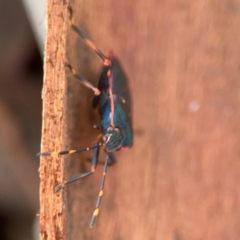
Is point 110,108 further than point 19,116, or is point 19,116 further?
point 19,116

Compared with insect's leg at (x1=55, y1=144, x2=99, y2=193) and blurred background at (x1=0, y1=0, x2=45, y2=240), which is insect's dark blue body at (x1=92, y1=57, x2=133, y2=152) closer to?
insect's leg at (x1=55, y1=144, x2=99, y2=193)

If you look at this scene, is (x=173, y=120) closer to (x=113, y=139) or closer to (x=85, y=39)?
(x=113, y=139)

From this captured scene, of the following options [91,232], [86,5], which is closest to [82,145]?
[91,232]

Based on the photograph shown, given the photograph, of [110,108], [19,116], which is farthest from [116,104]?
[19,116]

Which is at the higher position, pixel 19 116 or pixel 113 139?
pixel 19 116

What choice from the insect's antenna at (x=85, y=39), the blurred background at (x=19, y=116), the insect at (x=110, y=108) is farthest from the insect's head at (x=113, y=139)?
the blurred background at (x=19, y=116)

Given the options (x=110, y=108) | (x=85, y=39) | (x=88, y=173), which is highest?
(x=85, y=39)

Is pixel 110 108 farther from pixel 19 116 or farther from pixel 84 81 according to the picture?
pixel 19 116

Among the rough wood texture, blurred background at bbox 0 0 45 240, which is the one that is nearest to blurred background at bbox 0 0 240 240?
the rough wood texture
